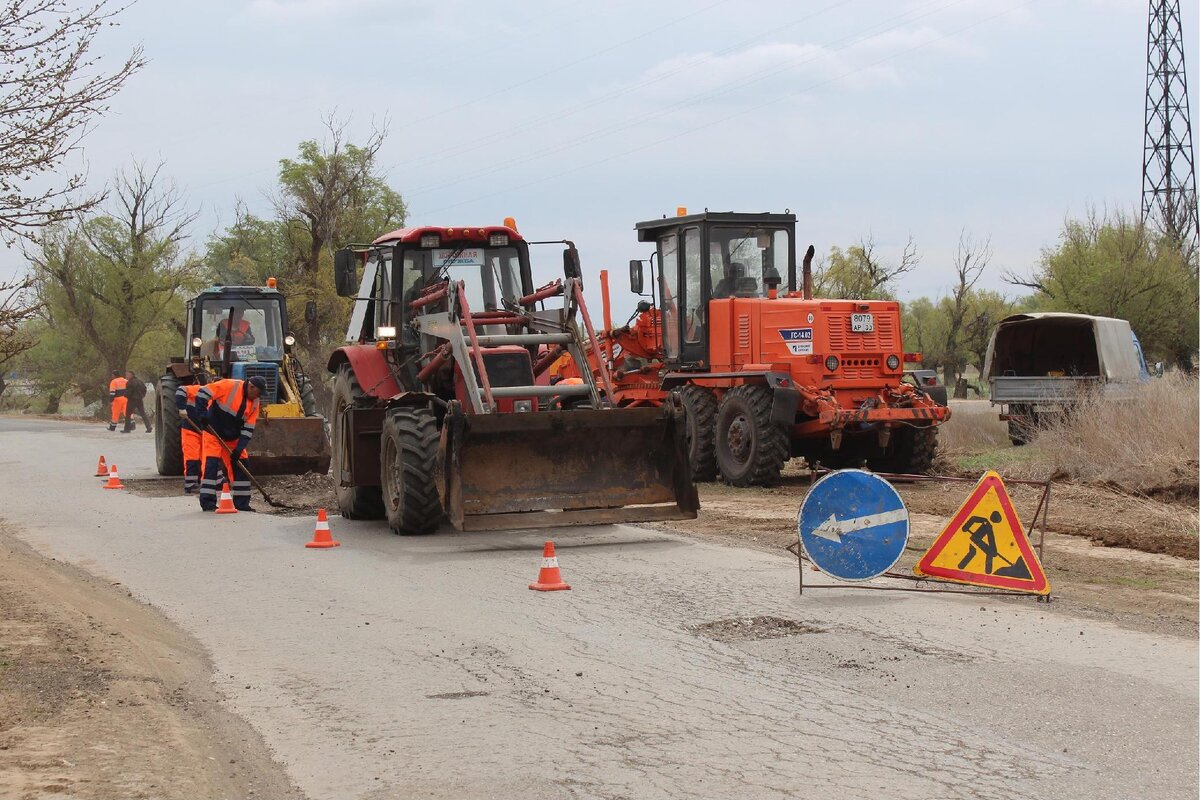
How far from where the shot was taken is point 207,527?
1432 centimetres

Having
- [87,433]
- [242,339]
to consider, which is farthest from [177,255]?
[242,339]

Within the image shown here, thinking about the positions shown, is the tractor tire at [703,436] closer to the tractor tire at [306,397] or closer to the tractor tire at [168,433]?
the tractor tire at [306,397]

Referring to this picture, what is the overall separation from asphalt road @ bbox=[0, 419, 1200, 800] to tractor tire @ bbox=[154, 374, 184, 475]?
881 centimetres

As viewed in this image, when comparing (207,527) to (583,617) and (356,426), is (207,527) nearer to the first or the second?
(356,426)

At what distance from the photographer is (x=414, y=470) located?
41.1 ft

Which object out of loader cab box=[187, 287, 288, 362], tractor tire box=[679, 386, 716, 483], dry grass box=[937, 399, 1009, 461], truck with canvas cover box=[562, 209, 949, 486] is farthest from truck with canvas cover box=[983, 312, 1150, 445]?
loader cab box=[187, 287, 288, 362]

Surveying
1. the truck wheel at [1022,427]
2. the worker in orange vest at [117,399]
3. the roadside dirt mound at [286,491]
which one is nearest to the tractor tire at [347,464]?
the roadside dirt mound at [286,491]

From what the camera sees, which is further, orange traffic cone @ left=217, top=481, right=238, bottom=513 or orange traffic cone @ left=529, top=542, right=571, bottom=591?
orange traffic cone @ left=217, top=481, right=238, bottom=513

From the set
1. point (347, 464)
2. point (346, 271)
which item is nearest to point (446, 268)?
point (346, 271)

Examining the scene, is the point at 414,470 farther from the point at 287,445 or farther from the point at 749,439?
the point at 287,445

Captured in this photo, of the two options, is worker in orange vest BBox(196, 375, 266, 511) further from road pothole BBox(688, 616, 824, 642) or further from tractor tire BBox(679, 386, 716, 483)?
road pothole BBox(688, 616, 824, 642)

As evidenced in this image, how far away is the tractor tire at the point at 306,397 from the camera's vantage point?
2053 cm

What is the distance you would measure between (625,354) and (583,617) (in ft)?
37.2

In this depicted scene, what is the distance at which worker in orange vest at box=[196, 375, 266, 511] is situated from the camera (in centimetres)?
1598
